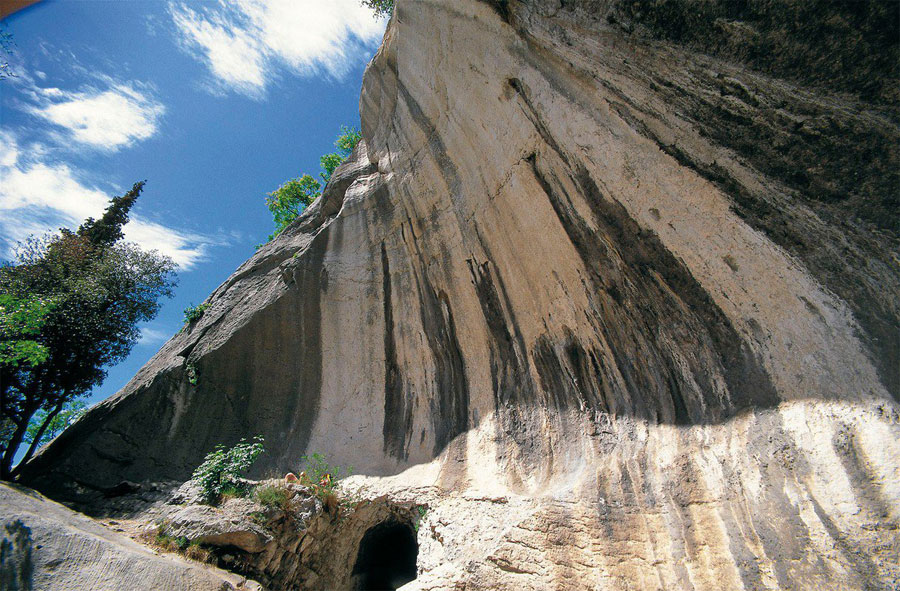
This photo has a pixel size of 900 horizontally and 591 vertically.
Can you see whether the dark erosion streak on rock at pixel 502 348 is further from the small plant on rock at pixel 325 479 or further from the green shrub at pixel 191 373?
the green shrub at pixel 191 373

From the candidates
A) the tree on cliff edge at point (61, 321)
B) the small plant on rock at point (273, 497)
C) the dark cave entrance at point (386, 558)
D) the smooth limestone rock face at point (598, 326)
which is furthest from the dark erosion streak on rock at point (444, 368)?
the tree on cliff edge at point (61, 321)

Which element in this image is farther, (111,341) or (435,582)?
(111,341)

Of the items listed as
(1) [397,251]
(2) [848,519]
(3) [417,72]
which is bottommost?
(2) [848,519]

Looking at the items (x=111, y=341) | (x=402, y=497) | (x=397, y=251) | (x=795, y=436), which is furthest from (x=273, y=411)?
(x=795, y=436)

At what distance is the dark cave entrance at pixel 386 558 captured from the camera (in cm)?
734

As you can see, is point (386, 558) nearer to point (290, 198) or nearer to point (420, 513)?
point (420, 513)

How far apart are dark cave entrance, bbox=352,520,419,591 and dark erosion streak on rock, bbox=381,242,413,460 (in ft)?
4.27

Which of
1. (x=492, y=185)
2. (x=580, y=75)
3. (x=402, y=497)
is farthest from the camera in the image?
(x=492, y=185)

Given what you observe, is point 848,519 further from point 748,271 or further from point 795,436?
point 748,271

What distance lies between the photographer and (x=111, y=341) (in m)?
11.2

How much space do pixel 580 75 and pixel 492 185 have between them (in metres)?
2.28

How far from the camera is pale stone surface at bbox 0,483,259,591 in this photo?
→ 4.13 metres

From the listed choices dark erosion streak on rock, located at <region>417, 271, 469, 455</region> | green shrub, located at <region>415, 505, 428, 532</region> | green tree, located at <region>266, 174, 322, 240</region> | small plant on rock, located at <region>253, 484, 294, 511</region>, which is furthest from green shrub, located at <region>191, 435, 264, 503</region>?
green tree, located at <region>266, 174, 322, 240</region>

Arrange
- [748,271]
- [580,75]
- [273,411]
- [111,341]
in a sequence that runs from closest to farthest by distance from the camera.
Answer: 1. [748,271]
2. [580,75]
3. [273,411]
4. [111,341]
